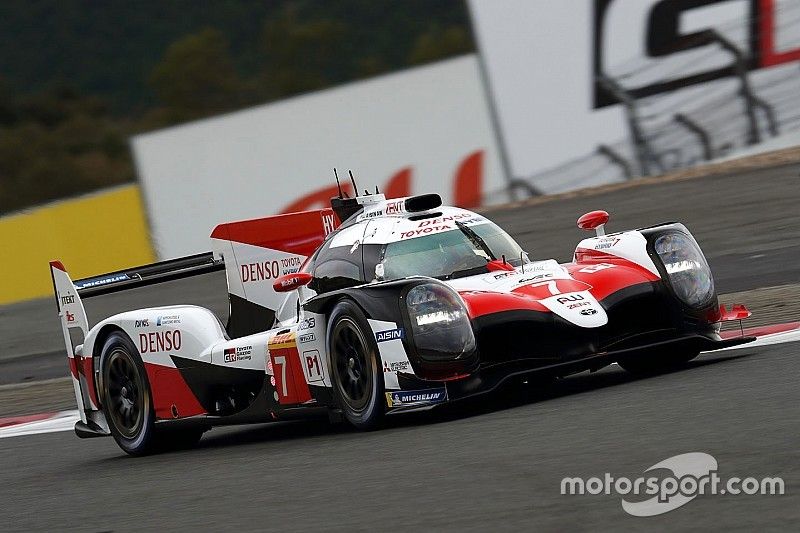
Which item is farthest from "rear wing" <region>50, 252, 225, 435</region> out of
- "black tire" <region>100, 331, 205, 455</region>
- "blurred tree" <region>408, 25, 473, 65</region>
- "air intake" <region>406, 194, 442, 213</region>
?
"blurred tree" <region>408, 25, 473, 65</region>

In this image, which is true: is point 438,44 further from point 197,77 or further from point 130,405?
point 130,405

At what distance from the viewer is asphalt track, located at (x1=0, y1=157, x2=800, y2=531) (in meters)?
4.78

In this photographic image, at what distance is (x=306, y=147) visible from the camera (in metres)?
24.1

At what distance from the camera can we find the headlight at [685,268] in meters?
7.79

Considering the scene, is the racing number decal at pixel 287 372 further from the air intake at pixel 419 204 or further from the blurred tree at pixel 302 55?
the blurred tree at pixel 302 55

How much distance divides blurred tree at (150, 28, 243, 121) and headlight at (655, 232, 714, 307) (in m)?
29.9

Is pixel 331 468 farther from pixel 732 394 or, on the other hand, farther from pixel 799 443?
pixel 799 443

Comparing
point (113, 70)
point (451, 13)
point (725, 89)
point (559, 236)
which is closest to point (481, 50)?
point (725, 89)

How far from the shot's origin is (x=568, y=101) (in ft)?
74.7

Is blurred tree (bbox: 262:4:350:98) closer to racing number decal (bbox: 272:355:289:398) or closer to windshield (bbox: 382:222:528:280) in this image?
windshield (bbox: 382:222:528:280)

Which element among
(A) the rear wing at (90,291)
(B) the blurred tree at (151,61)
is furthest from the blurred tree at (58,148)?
(A) the rear wing at (90,291)

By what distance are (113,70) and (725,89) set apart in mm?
32469

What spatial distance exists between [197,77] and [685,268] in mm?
32833

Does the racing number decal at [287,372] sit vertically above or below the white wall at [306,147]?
below
